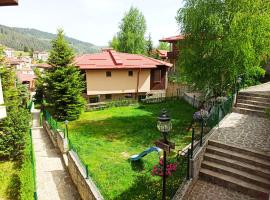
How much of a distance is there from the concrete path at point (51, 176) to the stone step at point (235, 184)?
645 centimetres

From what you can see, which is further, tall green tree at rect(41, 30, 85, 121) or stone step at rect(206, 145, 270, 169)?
tall green tree at rect(41, 30, 85, 121)

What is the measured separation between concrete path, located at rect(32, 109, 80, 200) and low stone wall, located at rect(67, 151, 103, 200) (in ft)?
1.48

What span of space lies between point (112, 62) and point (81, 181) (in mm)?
18440

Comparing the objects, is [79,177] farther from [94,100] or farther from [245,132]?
[94,100]

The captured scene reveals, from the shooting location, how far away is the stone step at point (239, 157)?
32.4 ft

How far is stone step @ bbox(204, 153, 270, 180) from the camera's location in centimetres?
955

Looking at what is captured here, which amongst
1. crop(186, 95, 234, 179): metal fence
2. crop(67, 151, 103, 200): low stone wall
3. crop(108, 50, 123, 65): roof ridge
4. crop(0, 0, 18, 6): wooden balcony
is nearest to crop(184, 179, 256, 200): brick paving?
crop(186, 95, 234, 179): metal fence

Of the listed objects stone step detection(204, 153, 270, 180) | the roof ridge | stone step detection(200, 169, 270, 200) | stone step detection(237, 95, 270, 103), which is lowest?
stone step detection(200, 169, 270, 200)

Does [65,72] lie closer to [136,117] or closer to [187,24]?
[136,117]

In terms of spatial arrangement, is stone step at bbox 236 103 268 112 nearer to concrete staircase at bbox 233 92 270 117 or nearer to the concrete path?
concrete staircase at bbox 233 92 270 117

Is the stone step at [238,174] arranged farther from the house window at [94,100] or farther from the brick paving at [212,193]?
the house window at [94,100]

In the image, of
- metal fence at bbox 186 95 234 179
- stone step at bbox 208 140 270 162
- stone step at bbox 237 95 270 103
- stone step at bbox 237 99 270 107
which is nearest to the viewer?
stone step at bbox 208 140 270 162

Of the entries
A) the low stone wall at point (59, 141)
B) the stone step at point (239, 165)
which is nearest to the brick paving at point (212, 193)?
the stone step at point (239, 165)

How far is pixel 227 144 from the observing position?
11.0 metres
